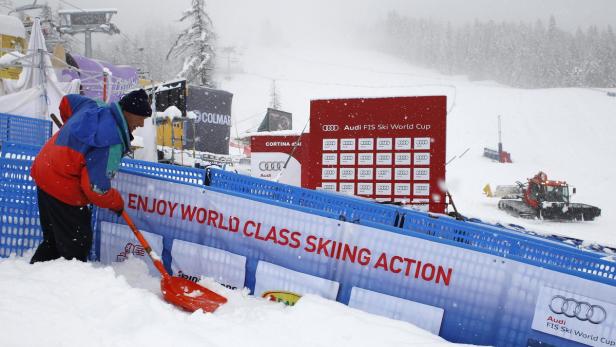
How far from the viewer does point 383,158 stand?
662 cm

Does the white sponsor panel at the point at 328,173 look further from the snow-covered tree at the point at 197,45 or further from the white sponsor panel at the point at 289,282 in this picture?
the snow-covered tree at the point at 197,45

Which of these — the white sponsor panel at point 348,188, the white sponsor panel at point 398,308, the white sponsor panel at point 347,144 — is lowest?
the white sponsor panel at point 398,308

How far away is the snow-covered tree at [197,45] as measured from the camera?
1508 inches

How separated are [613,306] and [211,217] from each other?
11.2ft

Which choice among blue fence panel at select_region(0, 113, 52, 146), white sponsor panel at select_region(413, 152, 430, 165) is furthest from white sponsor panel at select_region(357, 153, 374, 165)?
blue fence panel at select_region(0, 113, 52, 146)

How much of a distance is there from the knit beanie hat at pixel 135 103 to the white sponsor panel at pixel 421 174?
14.0ft

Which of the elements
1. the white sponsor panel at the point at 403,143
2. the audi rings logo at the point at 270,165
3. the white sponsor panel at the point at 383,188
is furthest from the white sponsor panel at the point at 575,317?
the audi rings logo at the point at 270,165

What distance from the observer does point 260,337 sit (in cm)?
267

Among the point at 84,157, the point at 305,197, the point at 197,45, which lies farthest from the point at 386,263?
the point at 197,45

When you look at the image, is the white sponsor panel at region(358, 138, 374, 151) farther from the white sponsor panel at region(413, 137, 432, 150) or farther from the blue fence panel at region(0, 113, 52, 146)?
the blue fence panel at region(0, 113, 52, 146)

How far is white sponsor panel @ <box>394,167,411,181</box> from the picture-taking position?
6.51 metres

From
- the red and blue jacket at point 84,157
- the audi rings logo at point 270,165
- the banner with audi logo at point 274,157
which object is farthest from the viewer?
the audi rings logo at point 270,165

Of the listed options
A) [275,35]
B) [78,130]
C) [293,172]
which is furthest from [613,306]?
[275,35]

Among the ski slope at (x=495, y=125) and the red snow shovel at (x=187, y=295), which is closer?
the red snow shovel at (x=187, y=295)
